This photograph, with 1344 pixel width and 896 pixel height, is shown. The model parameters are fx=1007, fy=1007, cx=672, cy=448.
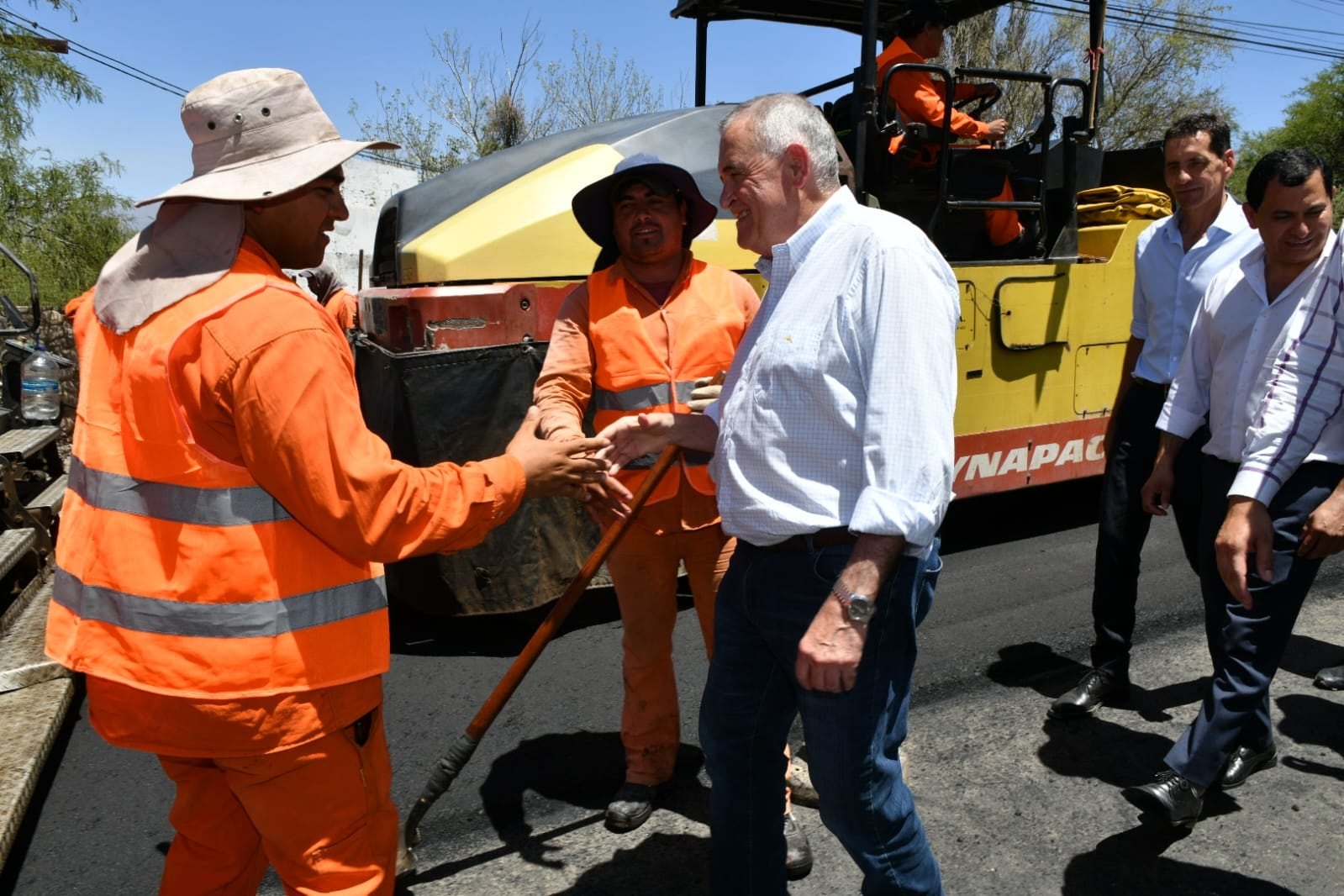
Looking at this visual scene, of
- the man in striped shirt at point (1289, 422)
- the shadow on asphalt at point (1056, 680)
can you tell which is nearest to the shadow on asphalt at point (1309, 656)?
the shadow on asphalt at point (1056, 680)

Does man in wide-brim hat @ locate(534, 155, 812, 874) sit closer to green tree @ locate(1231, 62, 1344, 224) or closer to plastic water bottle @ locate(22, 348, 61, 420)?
plastic water bottle @ locate(22, 348, 61, 420)

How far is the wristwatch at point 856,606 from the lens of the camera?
1758 mm

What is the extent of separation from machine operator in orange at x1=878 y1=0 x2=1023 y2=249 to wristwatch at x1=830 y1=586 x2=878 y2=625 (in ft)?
11.6

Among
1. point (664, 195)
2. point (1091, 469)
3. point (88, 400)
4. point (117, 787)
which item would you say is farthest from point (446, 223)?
point (1091, 469)

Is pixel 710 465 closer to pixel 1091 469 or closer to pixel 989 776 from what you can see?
pixel 989 776

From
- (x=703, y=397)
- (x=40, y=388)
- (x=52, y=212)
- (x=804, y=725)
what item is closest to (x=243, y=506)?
(x=804, y=725)

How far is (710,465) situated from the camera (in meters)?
2.31

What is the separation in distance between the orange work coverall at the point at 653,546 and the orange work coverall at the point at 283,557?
3.40ft

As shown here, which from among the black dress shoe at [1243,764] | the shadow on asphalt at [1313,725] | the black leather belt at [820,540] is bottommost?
the shadow on asphalt at [1313,725]

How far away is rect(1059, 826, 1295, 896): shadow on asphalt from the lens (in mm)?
2602

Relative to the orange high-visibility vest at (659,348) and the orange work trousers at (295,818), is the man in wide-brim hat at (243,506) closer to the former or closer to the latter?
the orange work trousers at (295,818)

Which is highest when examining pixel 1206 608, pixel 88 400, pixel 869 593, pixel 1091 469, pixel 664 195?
pixel 664 195

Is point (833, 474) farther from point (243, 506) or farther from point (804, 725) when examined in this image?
point (243, 506)

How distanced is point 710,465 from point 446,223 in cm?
270
